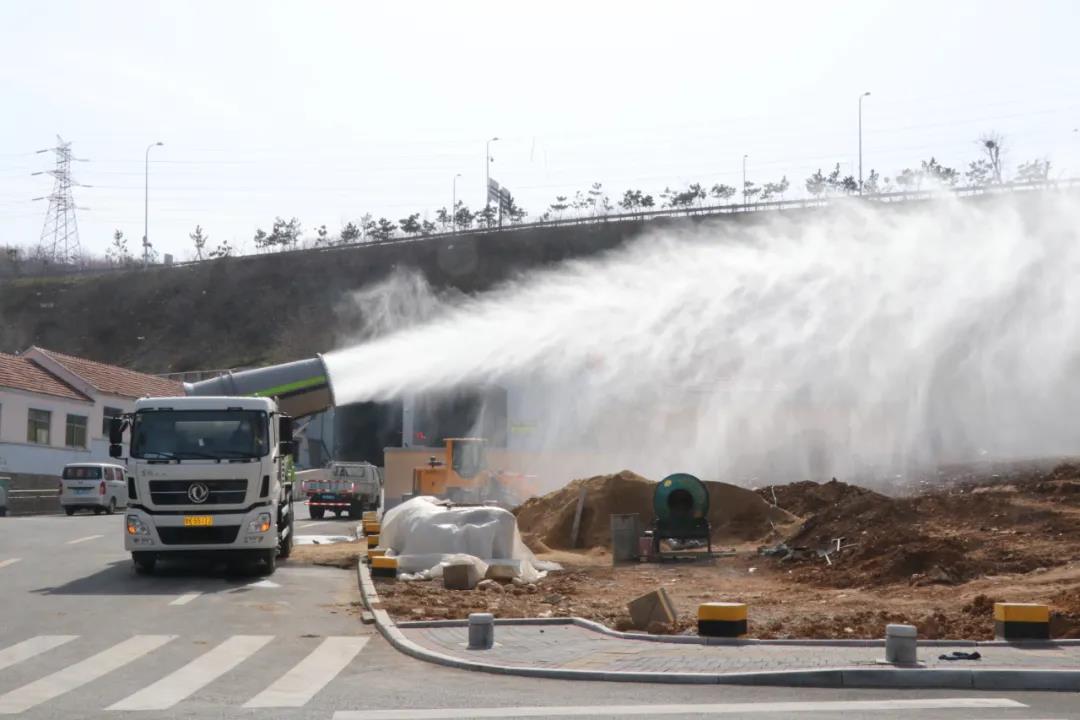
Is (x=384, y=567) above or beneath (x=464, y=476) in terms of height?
beneath

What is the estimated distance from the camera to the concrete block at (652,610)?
1445cm

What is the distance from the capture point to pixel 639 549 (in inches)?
1036

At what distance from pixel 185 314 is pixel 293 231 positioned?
17.1 m

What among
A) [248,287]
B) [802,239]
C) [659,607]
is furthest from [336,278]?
[659,607]

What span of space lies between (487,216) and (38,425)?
59245 millimetres

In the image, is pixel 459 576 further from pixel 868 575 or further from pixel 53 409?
pixel 53 409

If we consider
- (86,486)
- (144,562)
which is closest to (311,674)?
(144,562)

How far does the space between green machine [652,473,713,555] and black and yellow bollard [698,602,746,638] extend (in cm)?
1218

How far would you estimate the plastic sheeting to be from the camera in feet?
70.1

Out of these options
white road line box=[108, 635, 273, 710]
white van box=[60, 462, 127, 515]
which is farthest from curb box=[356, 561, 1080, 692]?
white van box=[60, 462, 127, 515]

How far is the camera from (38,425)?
57719 millimetres

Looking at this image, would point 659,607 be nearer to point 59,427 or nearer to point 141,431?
point 141,431

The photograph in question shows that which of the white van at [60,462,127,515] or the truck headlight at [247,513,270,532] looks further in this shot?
the white van at [60,462,127,515]

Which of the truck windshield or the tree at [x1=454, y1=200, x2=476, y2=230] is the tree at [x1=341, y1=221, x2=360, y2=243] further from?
the truck windshield
